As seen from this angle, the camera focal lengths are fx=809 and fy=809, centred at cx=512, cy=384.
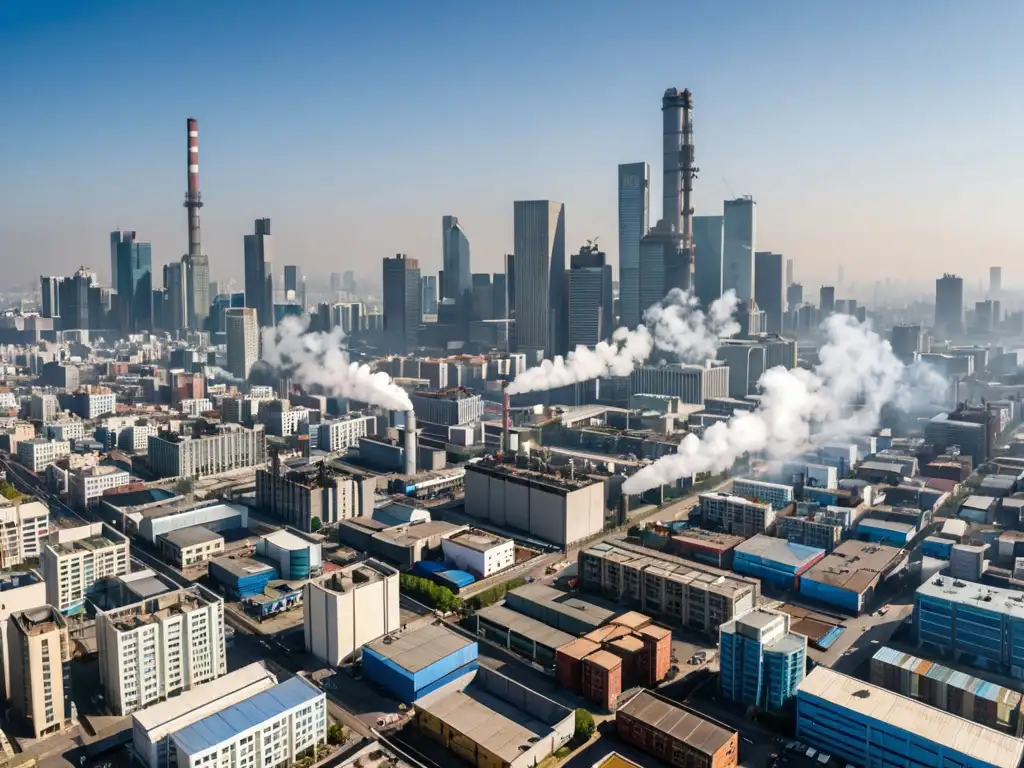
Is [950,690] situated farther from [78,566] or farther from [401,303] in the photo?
[401,303]

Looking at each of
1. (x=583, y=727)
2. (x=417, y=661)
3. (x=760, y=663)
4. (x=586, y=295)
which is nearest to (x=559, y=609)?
(x=417, y=661)

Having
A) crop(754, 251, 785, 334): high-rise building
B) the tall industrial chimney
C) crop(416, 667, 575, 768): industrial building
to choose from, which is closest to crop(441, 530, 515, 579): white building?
crop(416, 667, 575, 768): industrial building

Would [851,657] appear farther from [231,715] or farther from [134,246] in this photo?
[134,246]

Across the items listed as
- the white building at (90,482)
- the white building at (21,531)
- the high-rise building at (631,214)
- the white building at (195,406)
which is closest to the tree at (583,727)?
the white building at (21,531)

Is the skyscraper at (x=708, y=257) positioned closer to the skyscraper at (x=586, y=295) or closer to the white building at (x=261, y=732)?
the skyscraper at (x=586, y=295)

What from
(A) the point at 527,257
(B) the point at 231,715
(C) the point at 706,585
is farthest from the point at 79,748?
(A) the point at 527,257

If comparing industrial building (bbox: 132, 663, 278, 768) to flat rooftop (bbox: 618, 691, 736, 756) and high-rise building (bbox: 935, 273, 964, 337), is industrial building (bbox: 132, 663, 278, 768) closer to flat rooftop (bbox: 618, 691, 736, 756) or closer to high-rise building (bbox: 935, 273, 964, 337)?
flat rooftop (bbox: 618, 691, 736, 756)
